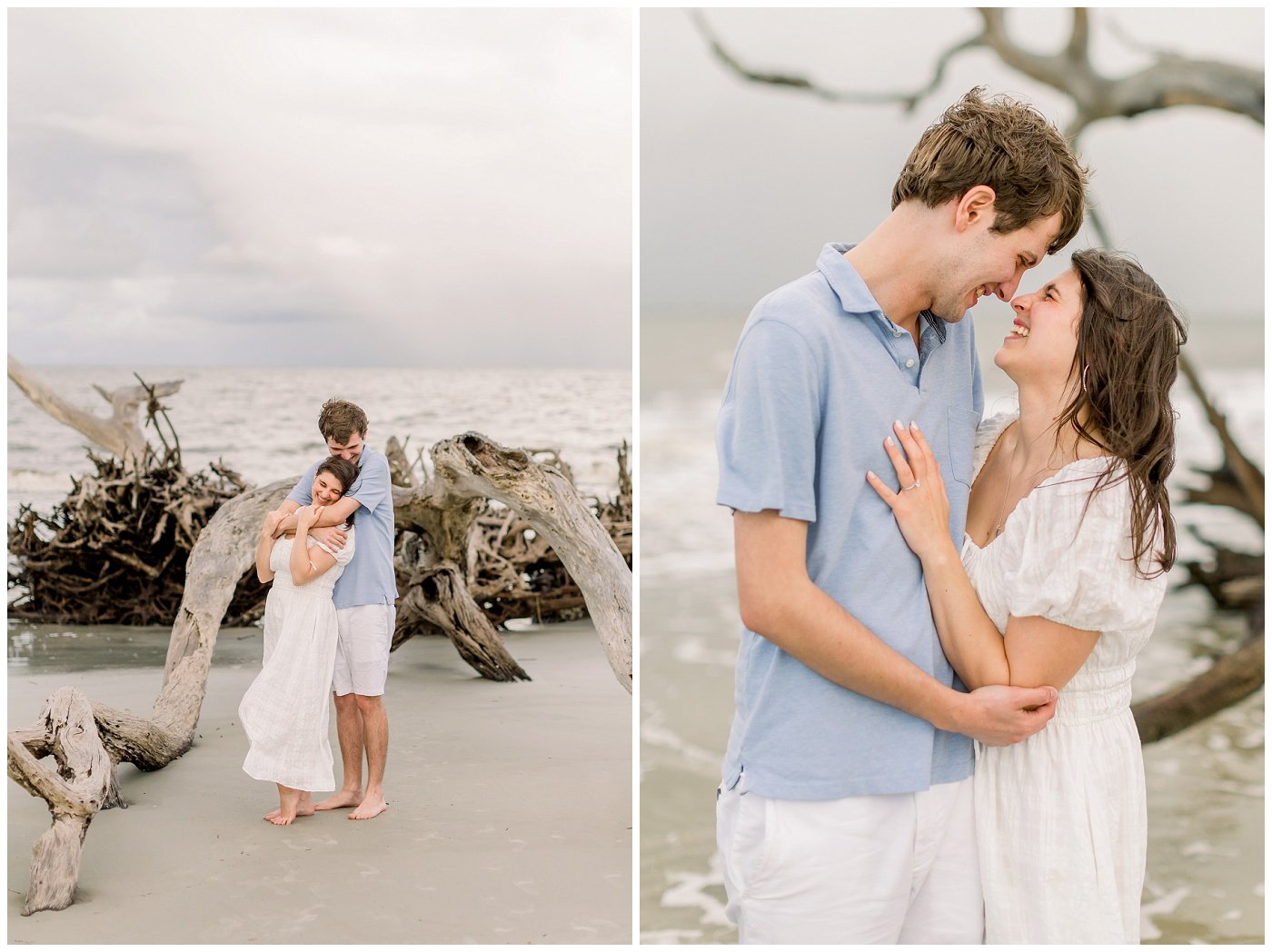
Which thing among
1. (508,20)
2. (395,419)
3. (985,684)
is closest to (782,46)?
(508,20)

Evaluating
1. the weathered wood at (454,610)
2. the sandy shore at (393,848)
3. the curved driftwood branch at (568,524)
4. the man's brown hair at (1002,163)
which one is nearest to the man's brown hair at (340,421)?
the curved driftwood branch at (568,524)

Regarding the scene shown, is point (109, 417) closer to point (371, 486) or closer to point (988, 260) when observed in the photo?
point (371, 486)

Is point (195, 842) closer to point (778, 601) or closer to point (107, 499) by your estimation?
point (778, 601)

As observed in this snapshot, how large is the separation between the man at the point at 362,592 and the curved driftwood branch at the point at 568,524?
0.42 meters

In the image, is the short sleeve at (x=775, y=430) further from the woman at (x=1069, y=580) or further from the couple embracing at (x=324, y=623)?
the couple embracing at (x=324, y=623)

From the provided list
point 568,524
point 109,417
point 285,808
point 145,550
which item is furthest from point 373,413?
point 285,808

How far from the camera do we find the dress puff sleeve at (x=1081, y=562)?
1.36 m

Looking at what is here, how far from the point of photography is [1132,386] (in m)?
1.43

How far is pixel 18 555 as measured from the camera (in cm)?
568

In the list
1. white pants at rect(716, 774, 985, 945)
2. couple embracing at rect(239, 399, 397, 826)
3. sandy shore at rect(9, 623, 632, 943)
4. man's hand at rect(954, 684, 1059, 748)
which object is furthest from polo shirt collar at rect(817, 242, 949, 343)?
couple embracing at rect(239, 399, 397, 826)

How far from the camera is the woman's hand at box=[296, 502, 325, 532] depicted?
10.3 feet

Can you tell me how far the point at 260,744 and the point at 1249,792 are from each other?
4030 mm

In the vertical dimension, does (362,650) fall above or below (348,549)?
below

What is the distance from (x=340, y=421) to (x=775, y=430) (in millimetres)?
2159
